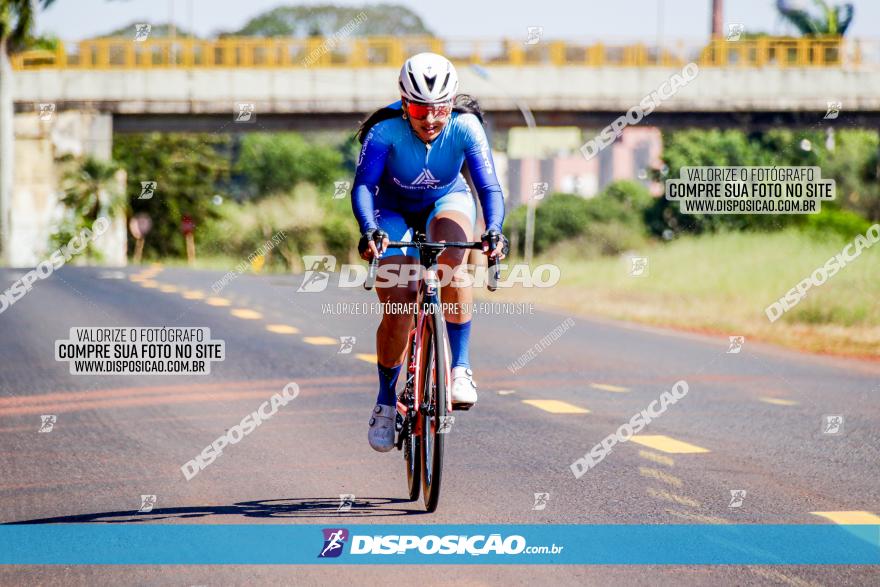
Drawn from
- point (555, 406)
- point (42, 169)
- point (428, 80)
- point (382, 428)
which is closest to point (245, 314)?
point (555, 406)

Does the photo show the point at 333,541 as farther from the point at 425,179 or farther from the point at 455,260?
the point at 425,179

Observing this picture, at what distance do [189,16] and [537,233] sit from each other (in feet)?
105

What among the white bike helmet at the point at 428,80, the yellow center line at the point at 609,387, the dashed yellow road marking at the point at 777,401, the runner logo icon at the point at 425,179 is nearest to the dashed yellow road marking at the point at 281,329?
the yellow center line at the point at 609,387

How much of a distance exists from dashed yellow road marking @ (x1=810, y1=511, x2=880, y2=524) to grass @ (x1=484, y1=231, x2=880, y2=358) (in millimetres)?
11204

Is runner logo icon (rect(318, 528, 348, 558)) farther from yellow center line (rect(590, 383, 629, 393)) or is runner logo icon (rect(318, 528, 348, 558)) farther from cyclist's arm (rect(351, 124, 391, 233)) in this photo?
yellow center line (rect(590, 383, 629, 393))

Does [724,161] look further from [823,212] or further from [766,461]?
[766,461]

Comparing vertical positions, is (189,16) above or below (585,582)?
above

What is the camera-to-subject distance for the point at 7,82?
4588cm

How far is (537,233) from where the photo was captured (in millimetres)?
80438

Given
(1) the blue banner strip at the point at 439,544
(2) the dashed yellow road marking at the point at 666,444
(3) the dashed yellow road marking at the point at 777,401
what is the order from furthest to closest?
(3) the dashed yellow road marking at the point at 777,401 < (2) the dashed yellow road marking at the point at 666,444 < (1) the blue banner strip at the point at 439,544

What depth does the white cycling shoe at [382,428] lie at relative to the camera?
696cm

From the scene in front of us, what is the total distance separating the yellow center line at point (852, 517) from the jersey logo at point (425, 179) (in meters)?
2.38

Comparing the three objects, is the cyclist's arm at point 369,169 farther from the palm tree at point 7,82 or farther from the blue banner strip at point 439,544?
the palm tree at point 7,82

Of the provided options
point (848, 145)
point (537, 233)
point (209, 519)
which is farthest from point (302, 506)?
point (537, 233)
